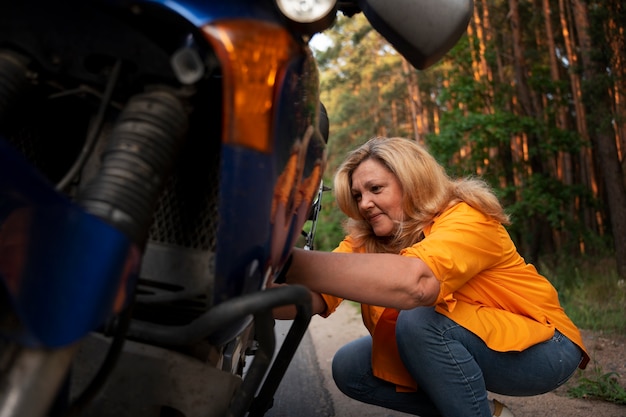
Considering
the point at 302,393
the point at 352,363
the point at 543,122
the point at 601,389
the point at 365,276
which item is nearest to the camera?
the point at 365,276

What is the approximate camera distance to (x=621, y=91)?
12.2m

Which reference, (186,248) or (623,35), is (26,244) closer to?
(186,248)

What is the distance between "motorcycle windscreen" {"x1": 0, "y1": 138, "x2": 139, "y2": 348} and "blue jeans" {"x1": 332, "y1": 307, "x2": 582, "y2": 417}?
173cm

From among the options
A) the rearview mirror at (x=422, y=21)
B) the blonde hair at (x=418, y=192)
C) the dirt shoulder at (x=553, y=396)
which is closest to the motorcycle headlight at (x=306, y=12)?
the rearview mirror at (x=422, y=21)

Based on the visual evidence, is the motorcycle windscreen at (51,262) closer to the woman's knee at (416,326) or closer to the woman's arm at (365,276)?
the woman's arm at (365,276)


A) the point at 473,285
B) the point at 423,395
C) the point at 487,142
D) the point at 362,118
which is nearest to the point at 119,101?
the point at 473,285

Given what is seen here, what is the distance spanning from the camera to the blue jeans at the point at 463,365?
2439 mm

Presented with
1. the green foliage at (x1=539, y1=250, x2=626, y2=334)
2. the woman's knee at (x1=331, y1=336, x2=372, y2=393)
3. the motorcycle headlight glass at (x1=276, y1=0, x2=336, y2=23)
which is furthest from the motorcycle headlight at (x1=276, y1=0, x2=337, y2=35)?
the green foliage at (x1=539, y1=250, x2=626, y2=334)

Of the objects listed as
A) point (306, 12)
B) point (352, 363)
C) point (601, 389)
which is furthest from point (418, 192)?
point (601, 389)

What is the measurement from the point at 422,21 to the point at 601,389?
3220 millimetres

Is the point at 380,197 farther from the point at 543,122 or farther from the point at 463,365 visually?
the point at 543,122

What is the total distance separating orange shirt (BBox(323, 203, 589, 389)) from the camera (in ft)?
7.48

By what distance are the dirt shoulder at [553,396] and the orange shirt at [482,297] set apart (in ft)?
2.76

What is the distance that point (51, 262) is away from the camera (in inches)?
36.0
